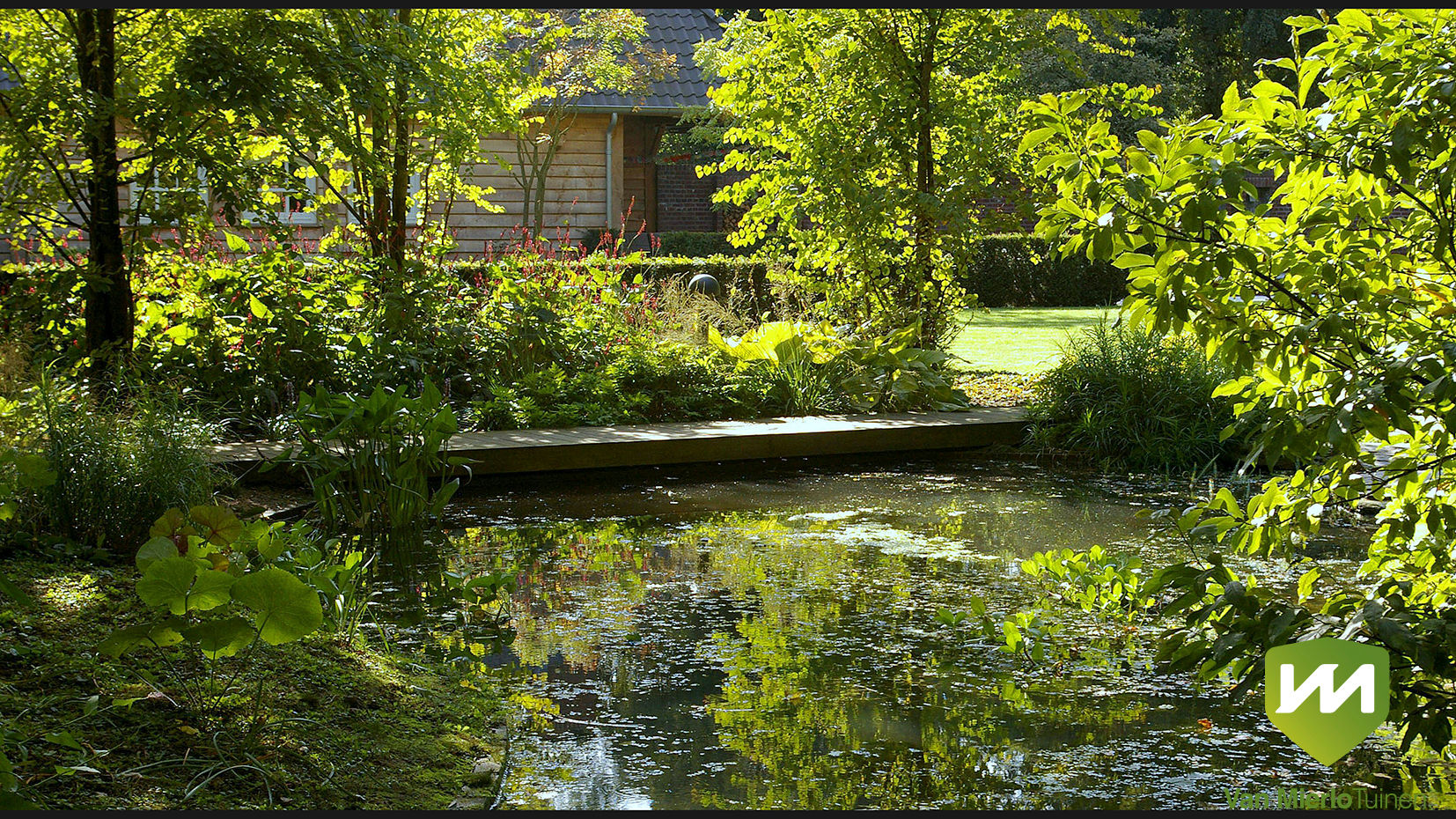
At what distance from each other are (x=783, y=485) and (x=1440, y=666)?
5.14 m

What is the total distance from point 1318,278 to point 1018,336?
12.5 metres

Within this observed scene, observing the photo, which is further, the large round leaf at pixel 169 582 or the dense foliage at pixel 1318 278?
the large round leaf at pixel 169 582

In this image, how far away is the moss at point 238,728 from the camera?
101 inches

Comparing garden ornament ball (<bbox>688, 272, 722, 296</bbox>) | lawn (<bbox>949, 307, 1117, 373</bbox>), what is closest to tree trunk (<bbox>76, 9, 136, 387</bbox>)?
lawn (<bbox>949, 307, 1117, 373</bbox>)

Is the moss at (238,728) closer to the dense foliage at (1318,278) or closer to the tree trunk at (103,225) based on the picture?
the dense foliage at (1318,278)

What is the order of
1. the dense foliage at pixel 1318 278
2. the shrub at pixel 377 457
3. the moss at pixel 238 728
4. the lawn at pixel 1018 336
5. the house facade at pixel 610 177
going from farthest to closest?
the house facade at pixel 610 177
the lawn at pixel 1018 336
the shrub at pixel 377 457
the moss at pixel 238 728
the dense foliage at pixel 1318 278

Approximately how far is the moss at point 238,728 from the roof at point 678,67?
51.5ft

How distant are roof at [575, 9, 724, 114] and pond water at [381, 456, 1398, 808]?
13628 millimetres

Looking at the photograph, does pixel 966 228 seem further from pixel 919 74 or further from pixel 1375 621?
pixel 1375 621

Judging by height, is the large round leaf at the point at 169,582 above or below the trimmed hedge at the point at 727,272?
below

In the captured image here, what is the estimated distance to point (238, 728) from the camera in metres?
2.89

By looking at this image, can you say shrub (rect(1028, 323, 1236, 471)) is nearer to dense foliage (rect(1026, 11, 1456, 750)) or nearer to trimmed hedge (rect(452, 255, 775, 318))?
dense foliage (rect(1026, 11, 1456, 750))

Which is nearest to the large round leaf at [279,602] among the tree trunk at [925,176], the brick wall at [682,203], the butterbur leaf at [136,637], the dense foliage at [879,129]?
the butterbur leaf at [136,637]

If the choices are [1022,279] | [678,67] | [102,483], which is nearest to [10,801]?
[102,483]
